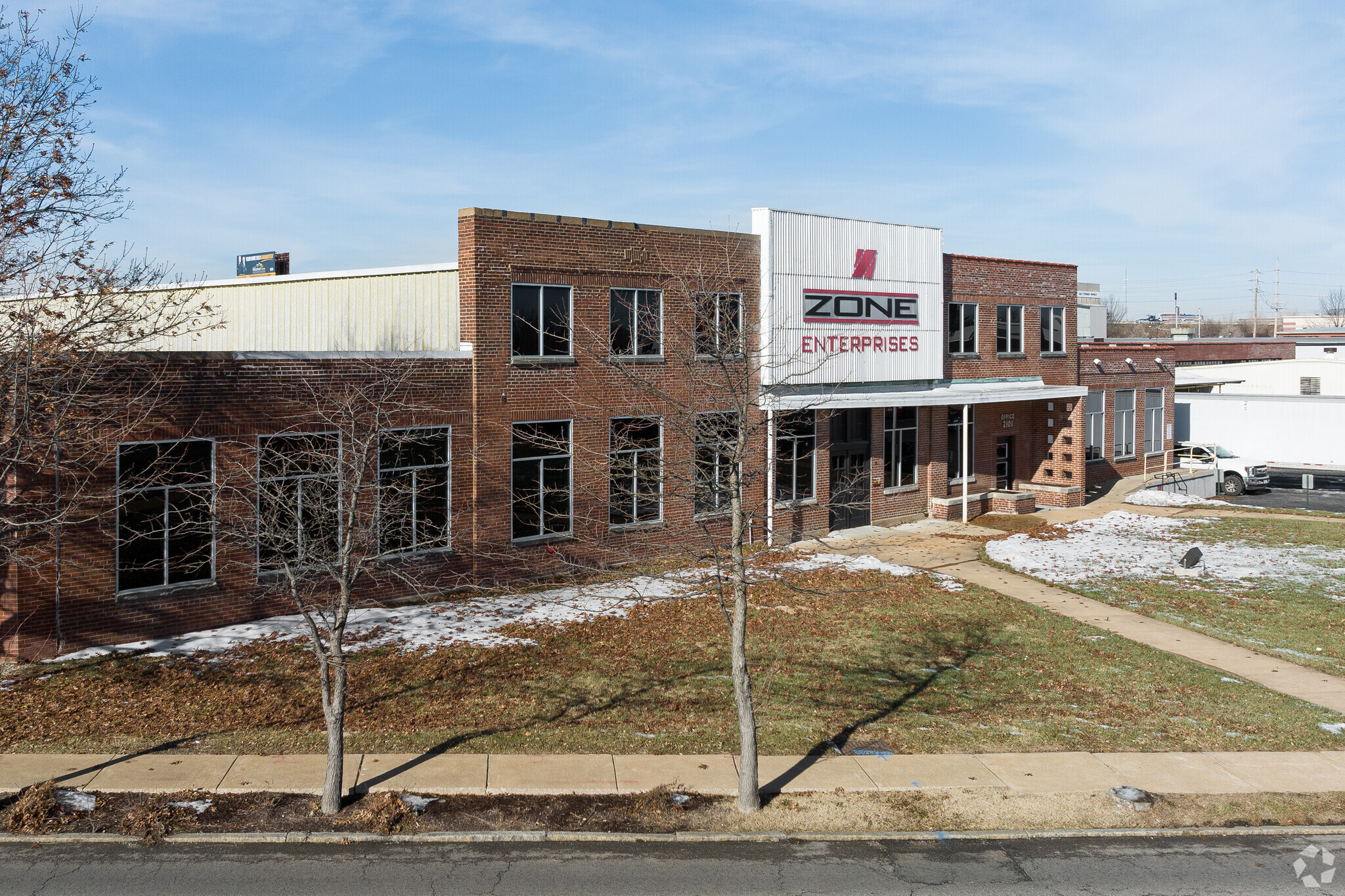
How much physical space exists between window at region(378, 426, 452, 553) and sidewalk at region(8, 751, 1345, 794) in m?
7.74

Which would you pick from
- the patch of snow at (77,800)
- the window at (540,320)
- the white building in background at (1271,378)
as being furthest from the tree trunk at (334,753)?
the white building in background at (1271,378)

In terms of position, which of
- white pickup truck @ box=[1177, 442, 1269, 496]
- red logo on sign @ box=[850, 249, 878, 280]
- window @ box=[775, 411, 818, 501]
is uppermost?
red logo on sign @ box=[850, 249, 878, 280]

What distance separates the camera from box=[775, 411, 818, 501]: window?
1065 inches

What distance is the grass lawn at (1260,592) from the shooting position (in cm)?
1869

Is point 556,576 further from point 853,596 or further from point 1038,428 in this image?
point 1038,428

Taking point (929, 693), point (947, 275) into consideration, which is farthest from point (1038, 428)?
point (929, 693)

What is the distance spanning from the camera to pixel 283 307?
26.5m

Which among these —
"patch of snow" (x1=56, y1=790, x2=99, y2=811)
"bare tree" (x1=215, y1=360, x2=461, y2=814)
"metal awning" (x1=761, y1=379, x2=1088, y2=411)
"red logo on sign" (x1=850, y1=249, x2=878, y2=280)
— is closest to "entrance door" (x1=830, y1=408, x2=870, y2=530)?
"metal awning" (x1=761, y1=379, x2=1088, y2=411)

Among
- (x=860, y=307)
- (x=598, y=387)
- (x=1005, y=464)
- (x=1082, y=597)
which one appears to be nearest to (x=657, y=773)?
(x=598, y=387)

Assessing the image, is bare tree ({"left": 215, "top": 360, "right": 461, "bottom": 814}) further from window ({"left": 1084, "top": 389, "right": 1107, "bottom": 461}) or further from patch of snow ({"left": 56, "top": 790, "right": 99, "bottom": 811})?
window ({"left": 1084, "top": 389, "right": 1107, "bottom": 461})

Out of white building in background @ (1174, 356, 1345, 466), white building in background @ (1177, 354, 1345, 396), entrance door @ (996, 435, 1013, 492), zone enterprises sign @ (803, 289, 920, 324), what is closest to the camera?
zone enterprises sign @ (803, 289, 920, 324)

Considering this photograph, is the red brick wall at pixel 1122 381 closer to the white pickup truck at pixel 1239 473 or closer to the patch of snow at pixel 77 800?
the white pickup truck at pixel 1239 473

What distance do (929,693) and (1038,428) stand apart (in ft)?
76.8

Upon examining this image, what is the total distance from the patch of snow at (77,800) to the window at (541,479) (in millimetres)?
11493
